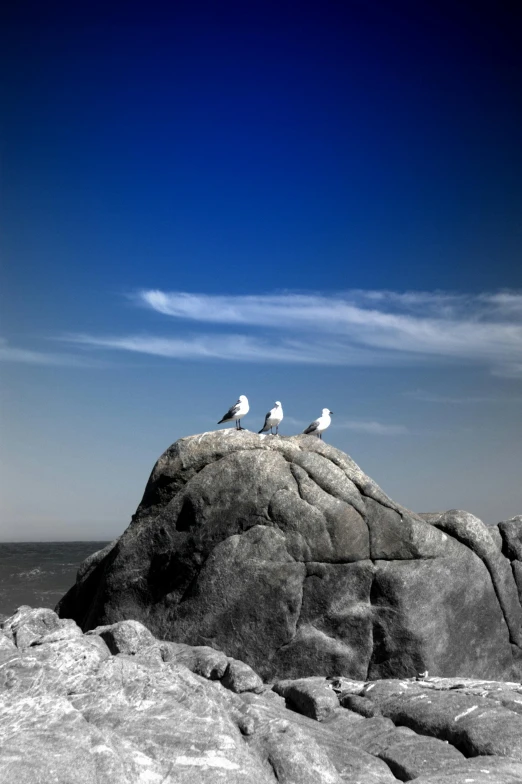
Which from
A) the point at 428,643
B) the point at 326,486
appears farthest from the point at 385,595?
the point at 326,486

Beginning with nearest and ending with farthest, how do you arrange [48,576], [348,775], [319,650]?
[348,775], [319,650], [48,576]

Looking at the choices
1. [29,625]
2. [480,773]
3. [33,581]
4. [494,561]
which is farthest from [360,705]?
[33,581]

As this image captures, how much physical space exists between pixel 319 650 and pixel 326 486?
2849 millimetres

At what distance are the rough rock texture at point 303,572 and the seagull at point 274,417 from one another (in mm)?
2425

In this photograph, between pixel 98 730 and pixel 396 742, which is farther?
pixel 396 742

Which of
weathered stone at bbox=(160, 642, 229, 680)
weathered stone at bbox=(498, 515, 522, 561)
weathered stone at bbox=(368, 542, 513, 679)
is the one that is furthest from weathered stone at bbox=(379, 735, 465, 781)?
weathered stone at bbox=(498, 515, 522, 561)

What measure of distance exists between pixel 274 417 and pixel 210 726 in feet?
35.5

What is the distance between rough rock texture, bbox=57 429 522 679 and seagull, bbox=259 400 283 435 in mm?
2425

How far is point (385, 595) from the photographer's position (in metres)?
13.3

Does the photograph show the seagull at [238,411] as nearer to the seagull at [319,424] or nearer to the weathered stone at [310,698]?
the seagull at [319,424]

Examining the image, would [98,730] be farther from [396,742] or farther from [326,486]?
[326,486]

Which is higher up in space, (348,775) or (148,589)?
(148,589)

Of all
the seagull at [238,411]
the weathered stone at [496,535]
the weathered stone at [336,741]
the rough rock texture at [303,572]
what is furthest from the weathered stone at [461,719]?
the seagull at [238,411]

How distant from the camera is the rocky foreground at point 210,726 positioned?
659 cm
